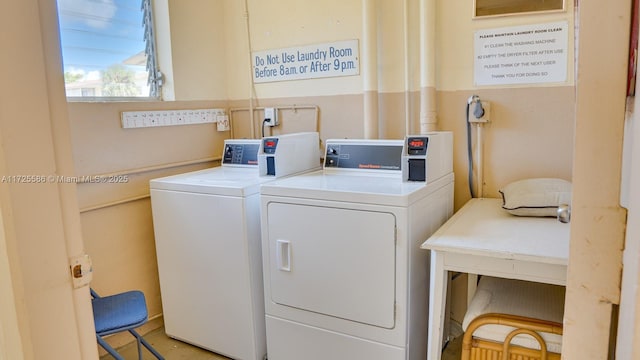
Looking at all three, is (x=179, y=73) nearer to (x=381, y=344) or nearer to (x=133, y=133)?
(x=133, y=133)

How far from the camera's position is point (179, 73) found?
115 inches

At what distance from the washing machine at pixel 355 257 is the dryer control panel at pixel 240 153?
57 cm

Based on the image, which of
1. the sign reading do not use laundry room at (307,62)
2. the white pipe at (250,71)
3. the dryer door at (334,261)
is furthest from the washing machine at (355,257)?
the white pipe at (250,71)


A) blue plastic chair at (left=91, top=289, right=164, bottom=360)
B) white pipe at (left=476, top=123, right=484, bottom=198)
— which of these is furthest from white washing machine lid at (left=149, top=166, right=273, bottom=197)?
white pipe at (left=476, top=123, right=484, bottom=198)

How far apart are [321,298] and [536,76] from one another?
151 centimetres

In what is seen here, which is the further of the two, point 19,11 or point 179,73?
point 179,73

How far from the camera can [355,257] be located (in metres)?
1.96

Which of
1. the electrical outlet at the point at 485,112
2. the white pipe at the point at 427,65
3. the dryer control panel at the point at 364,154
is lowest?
the dryer control panel at the point at 364,154

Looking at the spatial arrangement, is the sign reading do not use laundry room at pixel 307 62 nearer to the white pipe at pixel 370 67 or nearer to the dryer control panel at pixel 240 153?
the white pipe at pixel 370 67

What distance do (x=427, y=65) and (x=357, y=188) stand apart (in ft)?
2.89

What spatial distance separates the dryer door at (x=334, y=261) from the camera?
1906 mm

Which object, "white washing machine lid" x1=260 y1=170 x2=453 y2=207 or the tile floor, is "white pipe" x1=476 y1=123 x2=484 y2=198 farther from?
the tile floor

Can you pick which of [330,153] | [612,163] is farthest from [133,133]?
[612,163]

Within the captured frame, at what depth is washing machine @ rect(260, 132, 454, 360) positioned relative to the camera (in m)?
1.90
